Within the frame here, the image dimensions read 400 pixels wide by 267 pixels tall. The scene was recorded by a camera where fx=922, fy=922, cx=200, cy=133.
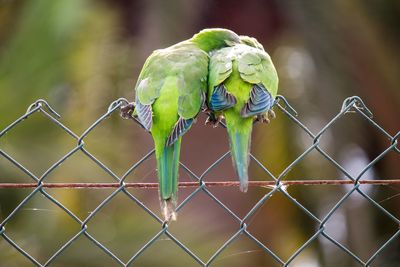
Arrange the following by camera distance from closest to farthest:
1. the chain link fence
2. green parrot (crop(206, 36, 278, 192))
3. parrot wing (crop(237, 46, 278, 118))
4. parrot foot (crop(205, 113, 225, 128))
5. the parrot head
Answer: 1. the chain link fence
2. green parrot (crop(206, 36, 278, 192))
3. parrot wing (crop(237, 46, 278, 118))
4. parrot foot (crop(205, 113, 225, 128))
5. the parrot head

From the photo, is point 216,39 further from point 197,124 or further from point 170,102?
point 197,124

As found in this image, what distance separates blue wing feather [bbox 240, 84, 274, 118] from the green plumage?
226mm

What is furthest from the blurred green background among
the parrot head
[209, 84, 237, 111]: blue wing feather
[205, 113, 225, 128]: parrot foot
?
[209, 84, 237, 111]: blue wing feather

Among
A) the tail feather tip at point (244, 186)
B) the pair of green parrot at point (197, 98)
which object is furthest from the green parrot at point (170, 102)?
the tail feather tip at point (244, 186)

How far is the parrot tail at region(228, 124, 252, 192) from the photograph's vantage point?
11.9 feet

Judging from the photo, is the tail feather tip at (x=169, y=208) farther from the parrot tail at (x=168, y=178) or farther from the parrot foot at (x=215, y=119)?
the parrot foot at (x=215, y=119)

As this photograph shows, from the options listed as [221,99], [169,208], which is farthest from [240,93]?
[169,208]

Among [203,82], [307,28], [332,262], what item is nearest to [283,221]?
[332,262]

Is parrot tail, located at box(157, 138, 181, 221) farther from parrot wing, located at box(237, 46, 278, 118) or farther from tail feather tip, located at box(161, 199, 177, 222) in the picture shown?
parrot wing, located at box(237, 46, 278, 118)

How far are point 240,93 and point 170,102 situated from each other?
0.32 meters

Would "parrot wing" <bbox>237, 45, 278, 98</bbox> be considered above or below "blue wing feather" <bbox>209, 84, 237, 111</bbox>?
above

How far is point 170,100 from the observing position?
158 inches

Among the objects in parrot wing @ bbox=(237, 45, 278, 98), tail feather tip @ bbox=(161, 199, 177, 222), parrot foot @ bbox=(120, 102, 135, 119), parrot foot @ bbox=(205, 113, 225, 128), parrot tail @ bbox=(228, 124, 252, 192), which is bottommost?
tail feather tip @ bbox=(161, 199, 177, 222)

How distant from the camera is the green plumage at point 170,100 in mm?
3639
